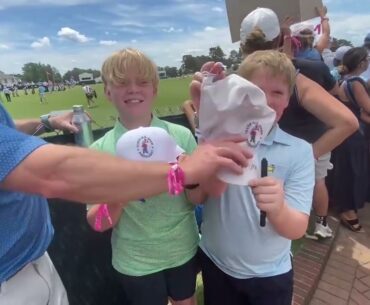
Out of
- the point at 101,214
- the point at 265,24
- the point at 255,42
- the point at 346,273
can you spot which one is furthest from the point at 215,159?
the point at 346,273

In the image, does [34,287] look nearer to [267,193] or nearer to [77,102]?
[267,193]

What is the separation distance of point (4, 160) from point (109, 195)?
0.25 m

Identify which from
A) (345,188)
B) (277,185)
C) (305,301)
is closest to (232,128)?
(277,185)

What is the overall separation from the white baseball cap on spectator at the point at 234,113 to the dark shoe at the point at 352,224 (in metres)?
2.79

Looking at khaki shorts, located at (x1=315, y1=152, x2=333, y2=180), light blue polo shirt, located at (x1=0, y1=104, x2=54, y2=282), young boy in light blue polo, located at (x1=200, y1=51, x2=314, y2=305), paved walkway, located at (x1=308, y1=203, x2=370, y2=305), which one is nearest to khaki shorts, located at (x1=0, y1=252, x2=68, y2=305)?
light blue polo shirt, located at (x1=0, y1=104, x2=54, y2=282)

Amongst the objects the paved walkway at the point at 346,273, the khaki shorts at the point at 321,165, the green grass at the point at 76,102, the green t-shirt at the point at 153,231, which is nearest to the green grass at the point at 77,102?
the green grass at the point at 76,102

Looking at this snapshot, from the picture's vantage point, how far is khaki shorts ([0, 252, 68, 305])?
117cm

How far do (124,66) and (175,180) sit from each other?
2.34 feet

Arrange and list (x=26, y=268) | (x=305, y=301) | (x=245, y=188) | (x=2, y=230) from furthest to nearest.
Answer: (x=305, y=301)
(x=245, y=188)
(x=26, y=268)
(x=2, y=230)

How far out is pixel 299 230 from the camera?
130 cm

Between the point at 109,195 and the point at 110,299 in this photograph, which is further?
the point at 110,299

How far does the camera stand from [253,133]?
995mm

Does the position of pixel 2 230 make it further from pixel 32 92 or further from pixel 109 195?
pixel 32 92

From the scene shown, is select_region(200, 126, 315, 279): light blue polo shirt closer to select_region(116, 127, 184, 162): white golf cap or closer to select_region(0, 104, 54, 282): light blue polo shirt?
select_region(116, 127, 184, 162): white golf cap
